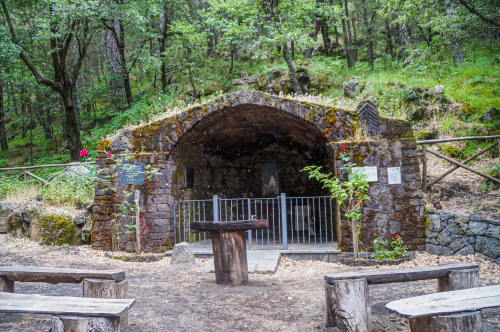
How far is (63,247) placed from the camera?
316 inches

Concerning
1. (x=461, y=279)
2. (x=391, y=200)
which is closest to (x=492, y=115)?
(x=391, y=200)

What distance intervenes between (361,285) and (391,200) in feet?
13.9

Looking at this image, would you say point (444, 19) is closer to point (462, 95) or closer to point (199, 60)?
point (462, 95)

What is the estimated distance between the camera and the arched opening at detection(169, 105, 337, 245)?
813cm

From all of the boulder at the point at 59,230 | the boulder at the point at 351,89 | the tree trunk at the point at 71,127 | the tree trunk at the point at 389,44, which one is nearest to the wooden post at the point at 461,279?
the boulder at the point at 59,230

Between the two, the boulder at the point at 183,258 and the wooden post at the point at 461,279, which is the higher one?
the wooden post at the point at 461,279

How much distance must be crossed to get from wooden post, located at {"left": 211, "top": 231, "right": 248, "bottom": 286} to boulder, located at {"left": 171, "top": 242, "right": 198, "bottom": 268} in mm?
1949

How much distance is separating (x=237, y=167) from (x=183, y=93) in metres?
4.92

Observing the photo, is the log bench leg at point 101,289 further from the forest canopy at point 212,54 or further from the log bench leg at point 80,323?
the forest canopy at point 212,54

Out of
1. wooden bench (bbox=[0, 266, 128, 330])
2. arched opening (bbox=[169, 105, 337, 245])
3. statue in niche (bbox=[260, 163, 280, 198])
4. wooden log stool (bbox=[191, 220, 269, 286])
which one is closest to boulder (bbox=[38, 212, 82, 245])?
Result: arched opening (bbox=[169, 105, 337, 245])

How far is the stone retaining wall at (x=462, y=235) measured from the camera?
5.94 metres

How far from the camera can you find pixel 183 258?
667 centimetres

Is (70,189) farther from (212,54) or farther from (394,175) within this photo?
(212,54)

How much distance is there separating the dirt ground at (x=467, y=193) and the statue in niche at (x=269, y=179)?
514 centimetres
